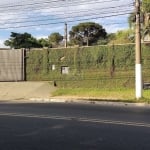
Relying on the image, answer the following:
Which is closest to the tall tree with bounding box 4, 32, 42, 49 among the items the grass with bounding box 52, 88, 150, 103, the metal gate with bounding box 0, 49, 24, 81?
the metal gate with bounding box 0, 49, 24, 81

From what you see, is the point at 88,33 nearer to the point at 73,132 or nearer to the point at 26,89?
the point at 26,89

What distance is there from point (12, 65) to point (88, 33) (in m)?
53.0

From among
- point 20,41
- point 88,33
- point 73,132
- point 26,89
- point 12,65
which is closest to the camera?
point 73,132

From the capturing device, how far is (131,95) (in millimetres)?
30703

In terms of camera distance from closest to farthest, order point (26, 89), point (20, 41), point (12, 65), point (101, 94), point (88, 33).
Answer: point (101, 94) → point (26, 89) → point (12, 65) → point (20, 41) → point (88, 33)

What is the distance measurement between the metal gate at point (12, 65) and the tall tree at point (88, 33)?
51572 mm

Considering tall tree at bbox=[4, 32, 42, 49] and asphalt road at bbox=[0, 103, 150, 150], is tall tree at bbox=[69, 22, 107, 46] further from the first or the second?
asphalt road at bbox=[0, 103, 150, 150]

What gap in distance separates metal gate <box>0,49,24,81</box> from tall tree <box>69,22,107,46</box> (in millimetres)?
51572

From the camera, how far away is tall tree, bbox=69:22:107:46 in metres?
96.3

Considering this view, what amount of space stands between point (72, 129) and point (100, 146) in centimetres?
295

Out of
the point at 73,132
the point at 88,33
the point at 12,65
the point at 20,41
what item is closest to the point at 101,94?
the point at 12,65

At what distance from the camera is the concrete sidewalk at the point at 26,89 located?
35.2 metres

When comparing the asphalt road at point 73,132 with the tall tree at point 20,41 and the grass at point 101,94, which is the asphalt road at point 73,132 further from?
the tall tree at point 20,41

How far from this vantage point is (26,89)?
38.3 meters
